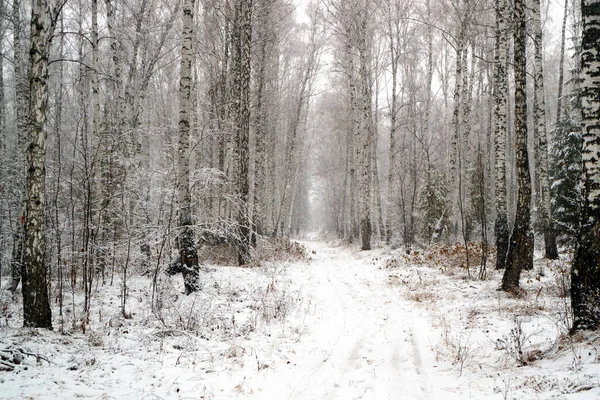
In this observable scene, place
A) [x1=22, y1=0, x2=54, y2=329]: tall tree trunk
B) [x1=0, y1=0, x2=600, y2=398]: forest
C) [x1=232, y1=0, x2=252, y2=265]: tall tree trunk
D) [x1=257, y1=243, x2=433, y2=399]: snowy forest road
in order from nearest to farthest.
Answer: [x1=257, y1=243, x2=433, y2=399]: snowy forest road
[x1=22, y1=0, x2=54, y2=329]: tall tree trunk
[x1=0, y1=0, x2=600, y2=398]: forest
[x1=232, y1=0, x2=252, y2=265]: tall tree trunk

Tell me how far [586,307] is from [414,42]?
829 inches

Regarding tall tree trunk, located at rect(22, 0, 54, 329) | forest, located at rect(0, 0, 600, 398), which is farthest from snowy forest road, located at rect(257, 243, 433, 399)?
tall tree trunk, located at rect(22, 0, 54, 329)

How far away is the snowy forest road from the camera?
13.9ft

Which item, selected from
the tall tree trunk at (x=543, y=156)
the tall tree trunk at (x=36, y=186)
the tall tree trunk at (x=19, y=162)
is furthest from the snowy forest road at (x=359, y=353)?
the tall tree trunk at (x=543, y=156)

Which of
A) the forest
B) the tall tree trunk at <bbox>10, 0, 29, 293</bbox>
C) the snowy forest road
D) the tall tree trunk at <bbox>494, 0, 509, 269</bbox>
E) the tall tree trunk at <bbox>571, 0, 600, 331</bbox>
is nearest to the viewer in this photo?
the snowy forest road

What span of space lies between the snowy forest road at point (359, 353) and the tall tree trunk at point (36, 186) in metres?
3.76

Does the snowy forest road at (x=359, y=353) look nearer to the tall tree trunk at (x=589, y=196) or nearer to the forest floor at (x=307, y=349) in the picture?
the forest floor at (x=307, y=349)

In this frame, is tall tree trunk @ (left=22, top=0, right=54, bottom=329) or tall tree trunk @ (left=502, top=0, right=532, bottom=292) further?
tall tree trunk @ (left=502, top=0, right=532, bottom=292)

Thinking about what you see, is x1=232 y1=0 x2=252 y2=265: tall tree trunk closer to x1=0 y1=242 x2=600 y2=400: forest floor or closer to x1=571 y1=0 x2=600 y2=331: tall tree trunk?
x1=0 y1=242 x2=600 y2=400: forest floor

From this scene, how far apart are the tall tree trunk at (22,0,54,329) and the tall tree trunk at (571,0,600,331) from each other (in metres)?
7.61

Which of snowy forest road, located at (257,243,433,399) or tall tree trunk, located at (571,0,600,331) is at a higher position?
tall tree trunk, located at (571,0,600,331)

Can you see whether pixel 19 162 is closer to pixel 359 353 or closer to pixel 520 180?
pixel 359 353

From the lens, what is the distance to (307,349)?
18.2 ft

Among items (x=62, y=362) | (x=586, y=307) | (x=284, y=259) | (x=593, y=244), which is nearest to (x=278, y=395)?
(x=62, y=362)
